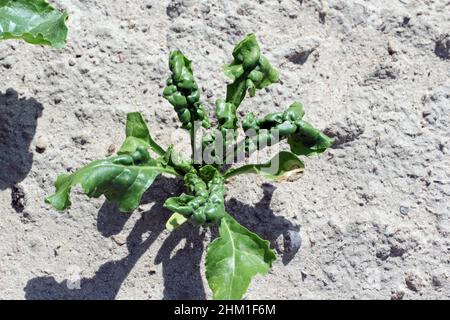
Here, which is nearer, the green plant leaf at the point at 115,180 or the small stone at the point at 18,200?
the green plant leaf at the point at 115,180

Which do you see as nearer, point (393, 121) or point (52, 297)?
point (52, 297)

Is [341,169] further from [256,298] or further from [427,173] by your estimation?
[256,298]

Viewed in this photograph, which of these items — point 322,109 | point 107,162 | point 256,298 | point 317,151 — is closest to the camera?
point 107,162

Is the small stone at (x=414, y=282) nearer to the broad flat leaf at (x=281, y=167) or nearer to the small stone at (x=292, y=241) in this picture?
the small stone at (x=292, y=241)

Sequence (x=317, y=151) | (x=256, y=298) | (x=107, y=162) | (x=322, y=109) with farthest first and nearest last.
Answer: (x=322, y=109) → (x=256, y=298) → (x=317, y=151) → (x=107, y=162)

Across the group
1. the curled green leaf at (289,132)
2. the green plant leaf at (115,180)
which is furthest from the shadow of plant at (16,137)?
the curled green leaf at (289,132)

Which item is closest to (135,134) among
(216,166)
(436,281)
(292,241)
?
(216,166)

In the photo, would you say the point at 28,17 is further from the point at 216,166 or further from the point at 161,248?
the point at 161,248
